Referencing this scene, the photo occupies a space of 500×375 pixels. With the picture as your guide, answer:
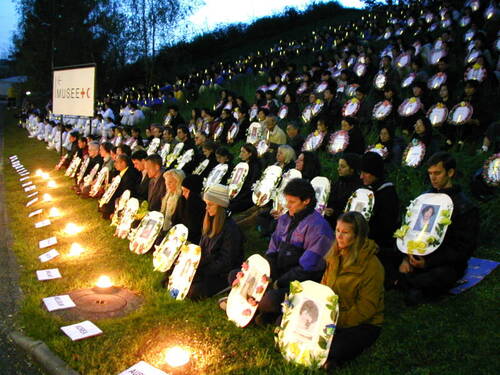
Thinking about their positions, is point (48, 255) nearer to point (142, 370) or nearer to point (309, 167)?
point (142, 370)

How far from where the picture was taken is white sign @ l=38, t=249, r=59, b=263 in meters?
6.79

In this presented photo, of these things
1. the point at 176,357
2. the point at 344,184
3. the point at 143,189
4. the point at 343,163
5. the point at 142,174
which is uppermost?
the point at 343,163

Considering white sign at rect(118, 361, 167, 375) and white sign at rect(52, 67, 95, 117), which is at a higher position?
white sign at rect(52, 67, 95, 117)

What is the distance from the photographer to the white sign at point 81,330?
454cm

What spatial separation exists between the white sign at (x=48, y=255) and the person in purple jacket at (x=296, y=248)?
11.3 ft

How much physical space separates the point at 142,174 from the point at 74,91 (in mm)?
6581

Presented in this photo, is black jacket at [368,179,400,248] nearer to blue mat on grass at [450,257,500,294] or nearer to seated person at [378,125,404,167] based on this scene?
blue mat on grass at [450,257,500,294]

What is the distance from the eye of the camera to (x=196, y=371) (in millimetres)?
3963

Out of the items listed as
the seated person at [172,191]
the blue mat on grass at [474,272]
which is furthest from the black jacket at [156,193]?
the blue mat on grass at [474,272]

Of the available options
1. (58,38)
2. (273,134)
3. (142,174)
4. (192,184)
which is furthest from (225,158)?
(58,38)

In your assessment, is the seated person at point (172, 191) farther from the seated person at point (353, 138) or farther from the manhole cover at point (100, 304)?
the seated person at point (353, 138)

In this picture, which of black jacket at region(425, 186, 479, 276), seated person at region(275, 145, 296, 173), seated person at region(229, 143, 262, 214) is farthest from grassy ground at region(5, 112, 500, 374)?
seated person at region(275, 145, 296, 173)

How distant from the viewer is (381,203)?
5547mm

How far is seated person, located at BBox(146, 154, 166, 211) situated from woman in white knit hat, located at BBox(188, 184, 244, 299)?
96.1 inches
